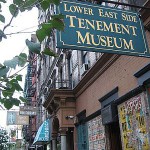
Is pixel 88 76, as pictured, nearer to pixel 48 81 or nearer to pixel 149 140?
pixel 149 140

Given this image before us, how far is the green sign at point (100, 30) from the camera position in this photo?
5.95m

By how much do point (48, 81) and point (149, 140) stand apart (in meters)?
17.1

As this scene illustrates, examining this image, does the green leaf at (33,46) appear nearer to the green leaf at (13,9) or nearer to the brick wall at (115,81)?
the green leaf at (13,9)

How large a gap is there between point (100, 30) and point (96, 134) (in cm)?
660

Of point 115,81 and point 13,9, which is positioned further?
point 115,81

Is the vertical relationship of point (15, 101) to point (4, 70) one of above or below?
below

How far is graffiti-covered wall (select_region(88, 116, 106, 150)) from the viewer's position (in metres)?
11.3


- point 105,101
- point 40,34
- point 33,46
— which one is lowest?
point 33,46

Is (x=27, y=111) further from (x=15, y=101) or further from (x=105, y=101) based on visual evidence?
(x=15, y=101)

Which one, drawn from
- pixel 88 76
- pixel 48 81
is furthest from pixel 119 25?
pixel 48 81

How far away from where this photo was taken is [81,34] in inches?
237

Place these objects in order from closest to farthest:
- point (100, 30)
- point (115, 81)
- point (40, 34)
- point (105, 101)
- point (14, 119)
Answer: point (40, 34), point (100, 30), point (115, 81), point (105, 101), point (14, 119)

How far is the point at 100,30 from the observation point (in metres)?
6.23

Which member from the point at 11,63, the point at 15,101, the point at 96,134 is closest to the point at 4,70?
the point at 11,63
